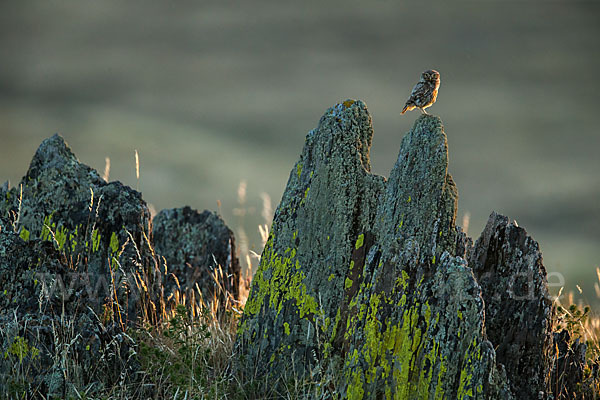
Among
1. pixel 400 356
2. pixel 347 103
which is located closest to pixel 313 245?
pixel 347 103

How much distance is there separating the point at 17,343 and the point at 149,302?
222 centimetres

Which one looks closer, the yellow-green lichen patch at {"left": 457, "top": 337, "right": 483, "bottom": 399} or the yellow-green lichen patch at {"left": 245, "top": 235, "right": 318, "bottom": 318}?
the yellow-green lichen patch at {"left": 457, "top": 337, "right": 483, "bottom": 399}

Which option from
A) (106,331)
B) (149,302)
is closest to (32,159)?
(149,302)

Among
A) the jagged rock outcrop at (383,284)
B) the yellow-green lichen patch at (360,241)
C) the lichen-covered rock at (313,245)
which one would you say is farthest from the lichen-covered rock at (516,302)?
the lichen-covered rock at (313,245)

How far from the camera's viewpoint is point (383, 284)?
543 centimetres

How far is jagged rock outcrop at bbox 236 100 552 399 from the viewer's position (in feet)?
16.3

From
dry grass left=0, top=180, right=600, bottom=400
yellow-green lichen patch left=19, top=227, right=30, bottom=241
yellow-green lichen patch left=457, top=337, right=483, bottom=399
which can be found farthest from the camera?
yellow-green lichen patch left=19, top=227, right=30, bottom=241

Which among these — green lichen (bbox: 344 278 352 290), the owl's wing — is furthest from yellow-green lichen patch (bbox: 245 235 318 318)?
the owl's wing

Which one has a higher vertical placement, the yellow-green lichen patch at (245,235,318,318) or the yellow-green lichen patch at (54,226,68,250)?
the yellow-green lichen patch at (54,226,68,250)

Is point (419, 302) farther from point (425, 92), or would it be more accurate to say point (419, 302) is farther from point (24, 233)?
point (24, 233)

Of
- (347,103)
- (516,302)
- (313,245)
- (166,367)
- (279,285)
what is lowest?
(166,367)

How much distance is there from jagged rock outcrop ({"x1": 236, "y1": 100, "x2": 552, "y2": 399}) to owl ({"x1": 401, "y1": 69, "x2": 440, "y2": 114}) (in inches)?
20.0

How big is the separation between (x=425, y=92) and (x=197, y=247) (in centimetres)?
479

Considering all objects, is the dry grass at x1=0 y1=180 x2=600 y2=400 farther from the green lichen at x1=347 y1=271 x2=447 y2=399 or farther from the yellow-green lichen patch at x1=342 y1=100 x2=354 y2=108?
the yellow-green lichen patch at x1=342 y1=100 x2=354 y2=108
